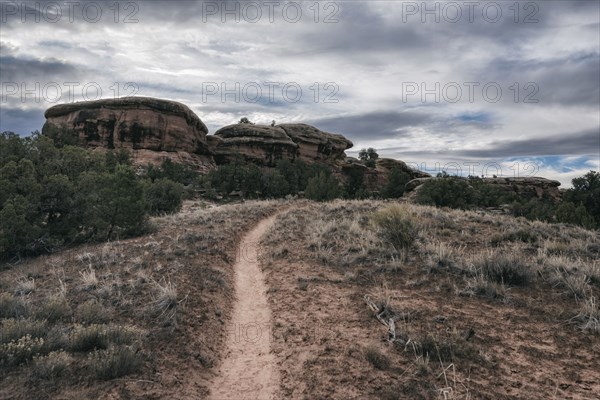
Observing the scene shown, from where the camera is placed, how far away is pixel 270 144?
71250mm

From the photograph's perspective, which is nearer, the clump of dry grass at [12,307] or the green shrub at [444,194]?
the clump of dry grass at [12,307]

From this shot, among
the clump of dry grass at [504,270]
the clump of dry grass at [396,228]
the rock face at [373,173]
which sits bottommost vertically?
the clump of dry grass at [504,270]

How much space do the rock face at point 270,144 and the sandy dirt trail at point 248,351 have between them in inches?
2304

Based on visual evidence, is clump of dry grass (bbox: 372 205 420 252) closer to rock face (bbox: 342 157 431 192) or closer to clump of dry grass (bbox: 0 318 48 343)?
clump of dry grass (bbox: 0 318 48 343)

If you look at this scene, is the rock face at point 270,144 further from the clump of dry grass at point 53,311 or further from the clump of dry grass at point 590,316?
the clump of dry grass at point 590,316

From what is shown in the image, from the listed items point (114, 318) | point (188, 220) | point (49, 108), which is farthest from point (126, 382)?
point (49, 108)

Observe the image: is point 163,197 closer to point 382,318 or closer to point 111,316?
point 111,316

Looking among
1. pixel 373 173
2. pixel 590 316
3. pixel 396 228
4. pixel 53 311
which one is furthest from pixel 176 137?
pixel 590 316

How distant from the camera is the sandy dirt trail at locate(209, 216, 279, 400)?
497cm

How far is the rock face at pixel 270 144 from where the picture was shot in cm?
7044

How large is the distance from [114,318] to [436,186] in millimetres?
33115

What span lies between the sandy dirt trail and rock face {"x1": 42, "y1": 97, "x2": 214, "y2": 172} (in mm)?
54174

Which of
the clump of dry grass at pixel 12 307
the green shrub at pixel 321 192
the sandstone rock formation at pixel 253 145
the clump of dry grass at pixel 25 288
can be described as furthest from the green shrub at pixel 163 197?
the sandstone rock formation at pixel 253 145

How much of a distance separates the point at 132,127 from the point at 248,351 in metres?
62.1
